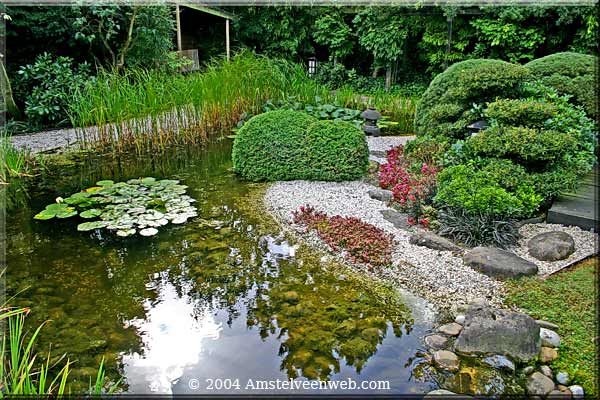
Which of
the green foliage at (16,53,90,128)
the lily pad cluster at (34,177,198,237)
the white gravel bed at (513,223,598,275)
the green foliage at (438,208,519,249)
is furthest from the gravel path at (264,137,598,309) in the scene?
the green foliage at (16,53,90,128)

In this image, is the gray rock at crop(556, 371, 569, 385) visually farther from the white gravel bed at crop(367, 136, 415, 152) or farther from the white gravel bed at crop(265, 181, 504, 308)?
the white gravel bed at crop(367, 136, 415, 152)

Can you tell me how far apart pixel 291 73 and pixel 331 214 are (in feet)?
19.0

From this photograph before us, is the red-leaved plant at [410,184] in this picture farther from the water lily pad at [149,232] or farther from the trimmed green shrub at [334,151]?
the water lily pad at [149,232]

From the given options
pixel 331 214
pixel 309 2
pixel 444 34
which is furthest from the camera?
pixel 309 2

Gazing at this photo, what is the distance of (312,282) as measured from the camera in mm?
3211

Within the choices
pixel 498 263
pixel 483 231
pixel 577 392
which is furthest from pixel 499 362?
pixel 483 231

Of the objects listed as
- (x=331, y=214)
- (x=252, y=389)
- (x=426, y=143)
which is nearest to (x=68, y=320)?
(x=252, y=389)

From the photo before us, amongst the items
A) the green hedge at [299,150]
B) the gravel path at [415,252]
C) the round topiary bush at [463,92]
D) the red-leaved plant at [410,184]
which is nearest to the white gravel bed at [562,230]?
the gravel path at [415,252]

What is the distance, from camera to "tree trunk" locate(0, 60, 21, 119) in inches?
266

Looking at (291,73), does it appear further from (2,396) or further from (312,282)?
(2,396)

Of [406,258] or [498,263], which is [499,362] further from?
[406,258]

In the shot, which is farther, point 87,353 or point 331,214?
point 331,214

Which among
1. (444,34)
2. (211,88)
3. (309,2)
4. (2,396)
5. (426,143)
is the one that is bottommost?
(2,396)

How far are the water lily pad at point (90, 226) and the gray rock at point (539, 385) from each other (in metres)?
3.38
